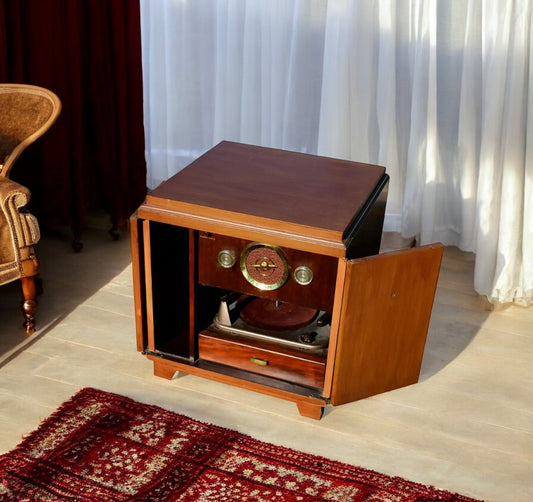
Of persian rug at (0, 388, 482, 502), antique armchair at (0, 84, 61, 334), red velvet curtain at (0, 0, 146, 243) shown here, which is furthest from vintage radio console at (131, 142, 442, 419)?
red velvet curtain at (0, 0, 146, 243)

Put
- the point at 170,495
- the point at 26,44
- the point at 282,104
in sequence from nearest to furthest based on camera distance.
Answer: the point at 170,495
the point at 26,44
the point at 282,104

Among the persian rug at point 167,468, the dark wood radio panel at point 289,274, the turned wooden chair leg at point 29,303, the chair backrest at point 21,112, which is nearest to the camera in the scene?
the persian rug at point 167,468

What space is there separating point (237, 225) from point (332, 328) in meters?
0.39

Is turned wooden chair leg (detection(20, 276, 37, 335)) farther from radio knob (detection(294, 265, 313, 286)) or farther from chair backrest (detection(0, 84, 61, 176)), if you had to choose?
radio knob (detection(294, 265, 313, 286))

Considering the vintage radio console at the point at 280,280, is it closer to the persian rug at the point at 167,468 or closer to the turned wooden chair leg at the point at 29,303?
the persian rug at the point at 167,468

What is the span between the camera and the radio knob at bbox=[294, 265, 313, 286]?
2.27 meters

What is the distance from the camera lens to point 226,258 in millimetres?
2346

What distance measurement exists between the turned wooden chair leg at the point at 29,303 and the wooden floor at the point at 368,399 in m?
0.04

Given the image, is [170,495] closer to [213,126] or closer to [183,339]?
[183,339]

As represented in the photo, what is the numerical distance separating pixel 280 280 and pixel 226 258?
0.17 m

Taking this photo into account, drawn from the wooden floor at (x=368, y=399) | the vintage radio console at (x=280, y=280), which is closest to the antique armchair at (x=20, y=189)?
the wooden floor at (x=368, y=399)

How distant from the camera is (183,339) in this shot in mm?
2621

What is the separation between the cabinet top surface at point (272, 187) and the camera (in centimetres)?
224

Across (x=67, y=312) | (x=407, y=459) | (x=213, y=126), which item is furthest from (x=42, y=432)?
(x=213, y=126)
